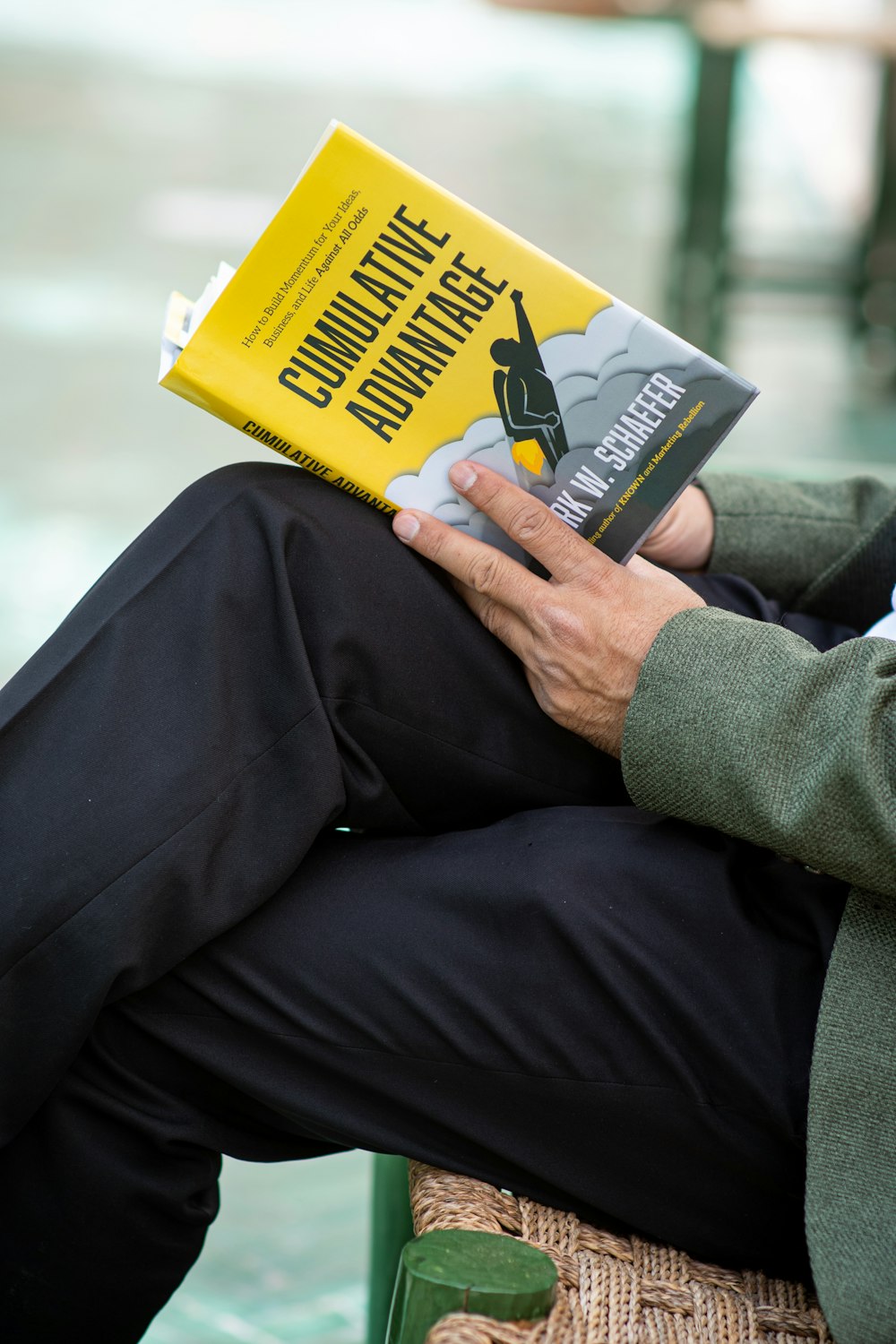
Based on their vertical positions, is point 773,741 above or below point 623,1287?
above

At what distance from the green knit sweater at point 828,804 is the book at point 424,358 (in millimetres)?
115

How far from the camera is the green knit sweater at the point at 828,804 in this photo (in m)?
0.60

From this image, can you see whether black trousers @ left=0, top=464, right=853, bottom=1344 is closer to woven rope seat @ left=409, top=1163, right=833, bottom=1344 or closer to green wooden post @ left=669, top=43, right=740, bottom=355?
woven rope seat @ left=409, top=1163, right=833, bottom=1344

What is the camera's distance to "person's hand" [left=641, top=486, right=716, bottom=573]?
961 millimetres

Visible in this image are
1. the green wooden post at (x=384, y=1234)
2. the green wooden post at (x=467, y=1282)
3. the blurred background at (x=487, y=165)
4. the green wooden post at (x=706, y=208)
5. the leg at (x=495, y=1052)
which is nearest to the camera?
the green wooden post at (x=467, y=1282)

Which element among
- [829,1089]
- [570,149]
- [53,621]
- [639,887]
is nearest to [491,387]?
[639,887]

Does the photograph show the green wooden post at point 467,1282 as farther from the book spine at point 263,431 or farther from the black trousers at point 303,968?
the book spine at point 263,431

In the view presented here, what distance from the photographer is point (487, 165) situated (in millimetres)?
4582

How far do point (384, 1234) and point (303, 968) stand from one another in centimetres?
35

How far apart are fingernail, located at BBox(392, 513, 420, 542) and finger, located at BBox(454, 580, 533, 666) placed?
46 millimetres

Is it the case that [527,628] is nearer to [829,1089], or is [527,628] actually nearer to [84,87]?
[829,1089]

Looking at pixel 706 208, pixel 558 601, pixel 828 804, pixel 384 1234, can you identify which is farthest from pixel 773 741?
pixel 706 208

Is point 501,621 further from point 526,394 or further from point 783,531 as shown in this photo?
point 783,531

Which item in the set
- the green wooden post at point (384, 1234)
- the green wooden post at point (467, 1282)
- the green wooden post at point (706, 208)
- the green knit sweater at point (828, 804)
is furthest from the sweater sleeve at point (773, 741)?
the green wooden post at point (706, 208)
